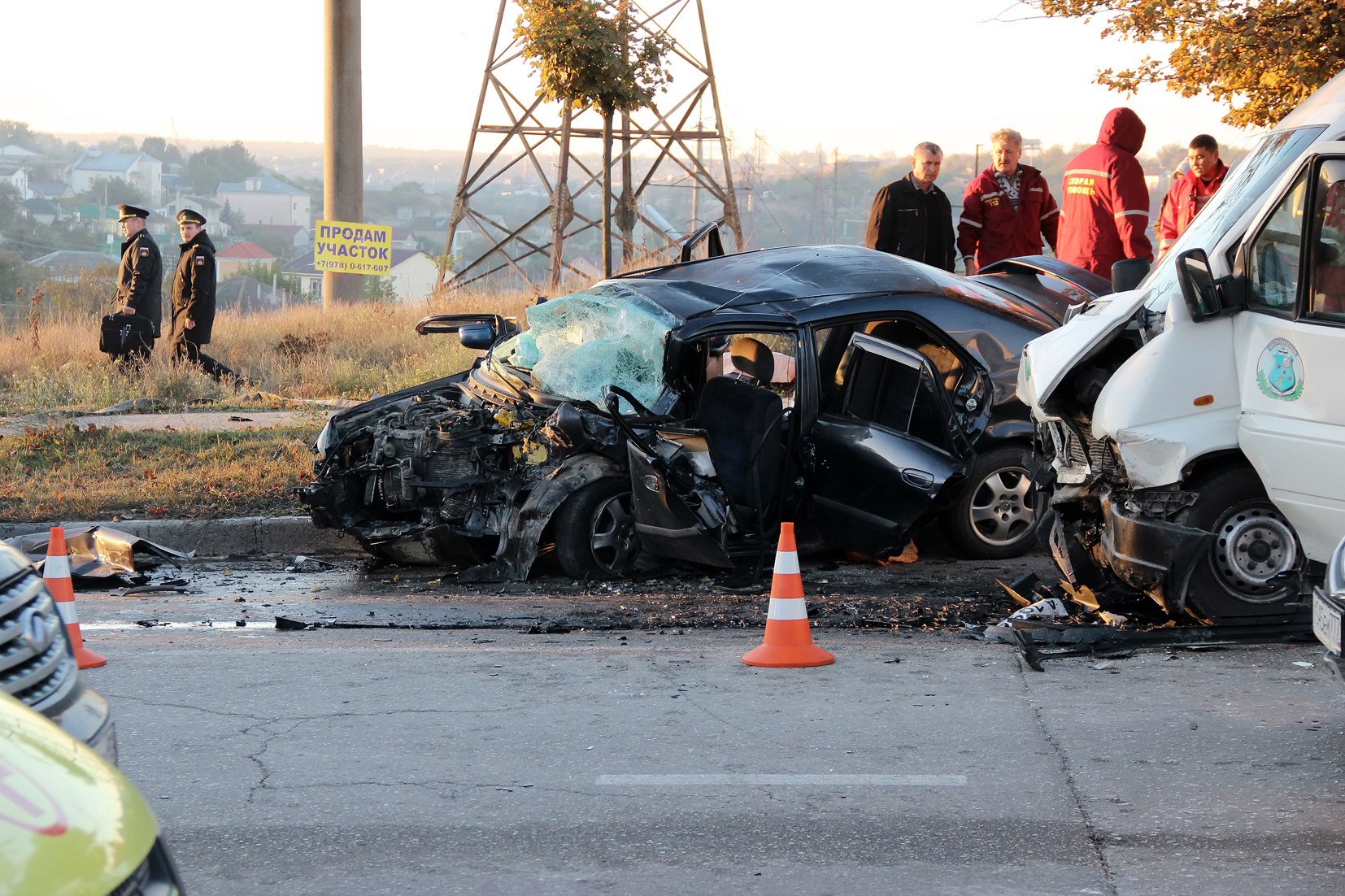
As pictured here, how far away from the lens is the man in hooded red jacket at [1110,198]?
9.98 metres

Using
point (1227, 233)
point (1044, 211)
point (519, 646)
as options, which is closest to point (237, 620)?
point (519, 646)

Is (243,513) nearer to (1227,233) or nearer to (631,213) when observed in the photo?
(1227,233)

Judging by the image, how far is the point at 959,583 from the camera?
734 centimetres

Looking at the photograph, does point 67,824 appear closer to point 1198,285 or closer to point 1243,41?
point 1198,285

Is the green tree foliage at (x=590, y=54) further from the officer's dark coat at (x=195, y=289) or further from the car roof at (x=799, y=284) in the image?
the car roof at (x=799, y=284)

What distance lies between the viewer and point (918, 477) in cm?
712

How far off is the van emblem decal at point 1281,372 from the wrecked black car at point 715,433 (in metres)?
1.27

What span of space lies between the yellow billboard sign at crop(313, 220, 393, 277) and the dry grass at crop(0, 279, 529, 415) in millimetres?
603

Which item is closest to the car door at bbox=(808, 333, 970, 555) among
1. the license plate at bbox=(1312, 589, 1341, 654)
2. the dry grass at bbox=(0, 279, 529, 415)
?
the license plate at bbox=(1312, 589, 1341, 654)

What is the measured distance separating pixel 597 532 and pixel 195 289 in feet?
27.4

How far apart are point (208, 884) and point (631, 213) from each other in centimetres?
1650

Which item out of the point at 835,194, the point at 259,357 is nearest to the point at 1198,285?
the point at 259,357

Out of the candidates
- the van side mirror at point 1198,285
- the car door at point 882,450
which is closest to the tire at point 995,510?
the car door at point 882,450

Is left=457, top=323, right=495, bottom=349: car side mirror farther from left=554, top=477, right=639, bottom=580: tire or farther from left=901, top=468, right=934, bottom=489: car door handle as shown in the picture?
left=901, top=468, right=934, bottom=489: car door handle
